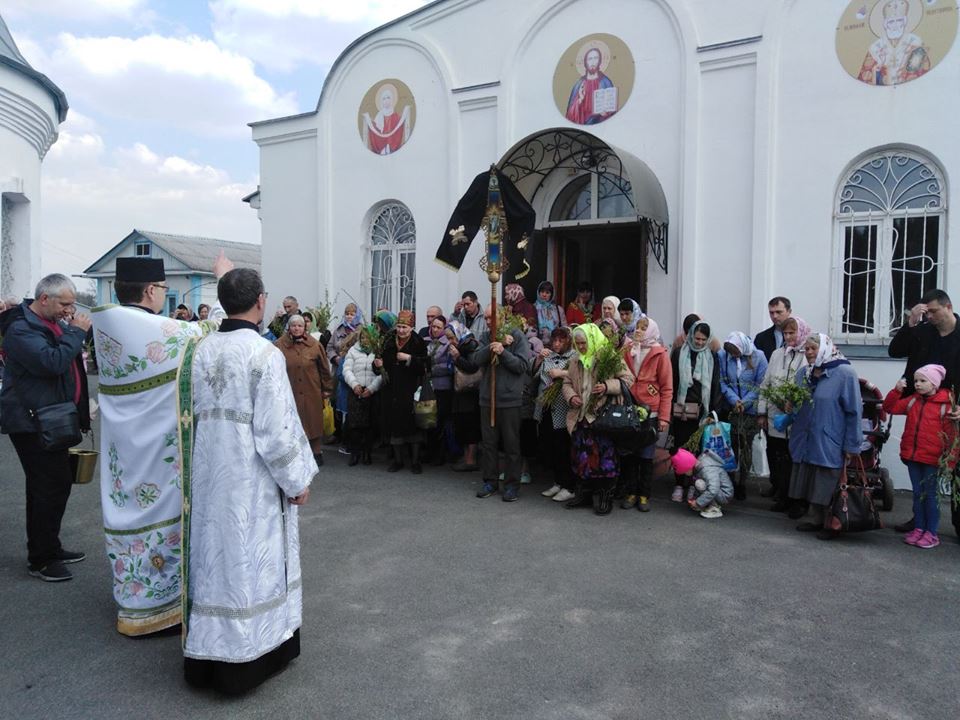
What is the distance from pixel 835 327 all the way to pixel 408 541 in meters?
5.42

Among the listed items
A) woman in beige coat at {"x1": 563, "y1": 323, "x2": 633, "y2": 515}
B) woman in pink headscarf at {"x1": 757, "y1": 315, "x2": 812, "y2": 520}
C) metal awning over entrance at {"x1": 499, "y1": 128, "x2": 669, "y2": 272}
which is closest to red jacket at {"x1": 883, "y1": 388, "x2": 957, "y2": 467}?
woman in pink headscarf at {"x1": 757, "y1": 315, "x2": 812, "y2": 520}

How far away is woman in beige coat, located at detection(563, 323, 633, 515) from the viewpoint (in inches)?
265

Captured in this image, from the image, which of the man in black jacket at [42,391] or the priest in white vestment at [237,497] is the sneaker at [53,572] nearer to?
the man in black jacket at [42,391]

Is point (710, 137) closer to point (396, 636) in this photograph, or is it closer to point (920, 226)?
point (920, 226)

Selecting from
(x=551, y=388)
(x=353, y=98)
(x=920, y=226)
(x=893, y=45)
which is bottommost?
(x=551, y=388)

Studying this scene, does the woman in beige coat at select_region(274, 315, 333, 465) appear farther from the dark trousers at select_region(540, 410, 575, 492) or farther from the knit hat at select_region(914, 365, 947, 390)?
the knit hat at select_region(914, 365, 947, 390)

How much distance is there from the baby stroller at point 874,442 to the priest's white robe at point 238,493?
4835 mm

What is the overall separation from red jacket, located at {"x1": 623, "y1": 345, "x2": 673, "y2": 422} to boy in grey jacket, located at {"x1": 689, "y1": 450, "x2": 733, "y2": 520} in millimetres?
521

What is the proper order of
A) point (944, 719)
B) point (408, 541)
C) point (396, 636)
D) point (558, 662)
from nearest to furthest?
1. point (944, 719)
2. point (558, 662)
3. point (396, 636)
4. point (408, 541)

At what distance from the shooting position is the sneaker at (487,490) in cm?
729

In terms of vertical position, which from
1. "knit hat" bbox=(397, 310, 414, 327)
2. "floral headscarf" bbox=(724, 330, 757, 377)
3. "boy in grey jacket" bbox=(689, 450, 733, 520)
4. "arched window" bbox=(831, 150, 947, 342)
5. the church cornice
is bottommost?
"boy in grey jacket" bbox=(689, 450, 733, 520)

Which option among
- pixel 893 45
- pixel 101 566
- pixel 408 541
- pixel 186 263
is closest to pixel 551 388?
pixel 408 541

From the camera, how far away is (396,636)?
4164mm

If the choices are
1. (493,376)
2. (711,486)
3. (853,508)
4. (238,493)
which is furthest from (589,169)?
(238,493)
